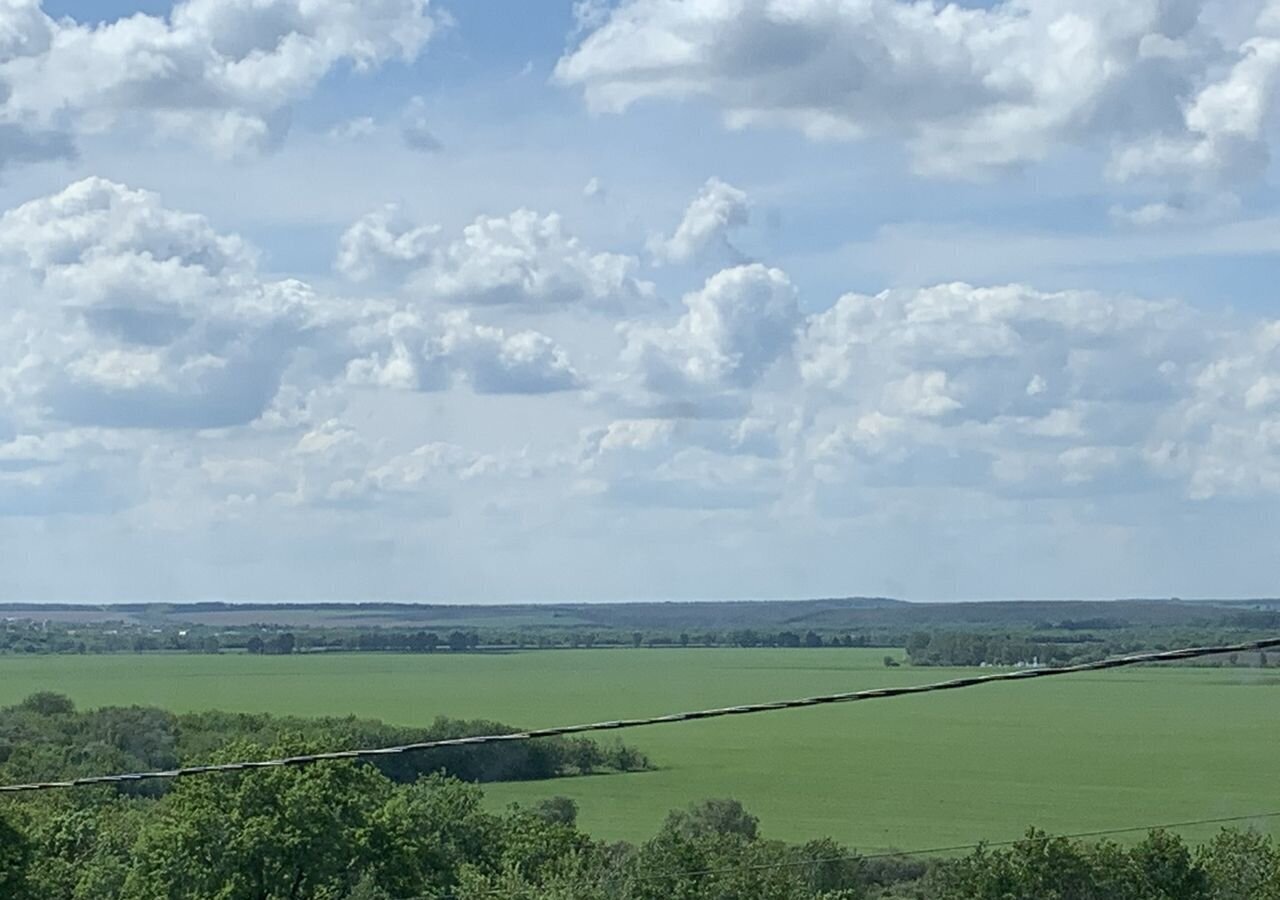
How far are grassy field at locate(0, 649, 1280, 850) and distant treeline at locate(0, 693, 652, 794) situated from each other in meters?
2.14

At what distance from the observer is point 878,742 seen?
138875 millimetres

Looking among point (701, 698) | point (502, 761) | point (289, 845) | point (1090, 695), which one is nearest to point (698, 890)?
point (289, 845)

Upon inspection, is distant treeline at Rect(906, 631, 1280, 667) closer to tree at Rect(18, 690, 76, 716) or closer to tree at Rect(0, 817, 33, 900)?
tree at Rect(18, 690, 76, 716)

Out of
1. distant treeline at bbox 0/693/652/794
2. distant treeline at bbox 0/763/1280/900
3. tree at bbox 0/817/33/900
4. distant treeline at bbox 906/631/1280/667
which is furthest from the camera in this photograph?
distant treeline at bbox 906/631/1280/667

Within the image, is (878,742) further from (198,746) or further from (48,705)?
(198,746)

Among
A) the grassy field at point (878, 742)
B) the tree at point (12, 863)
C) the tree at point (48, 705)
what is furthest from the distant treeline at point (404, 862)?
the tree at point (48, 705)

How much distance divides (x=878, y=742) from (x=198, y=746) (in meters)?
61.3

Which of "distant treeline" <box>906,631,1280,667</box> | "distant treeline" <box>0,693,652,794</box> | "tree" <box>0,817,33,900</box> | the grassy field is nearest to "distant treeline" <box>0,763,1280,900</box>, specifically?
A: "tree" <box>0,817,33,900</box>

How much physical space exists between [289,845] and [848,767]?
262ft

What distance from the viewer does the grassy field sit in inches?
3216

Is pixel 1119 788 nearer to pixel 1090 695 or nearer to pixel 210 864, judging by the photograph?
pixel 210 864

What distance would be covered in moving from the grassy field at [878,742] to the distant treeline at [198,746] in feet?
7.01

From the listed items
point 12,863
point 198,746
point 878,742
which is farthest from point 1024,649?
point 12,863

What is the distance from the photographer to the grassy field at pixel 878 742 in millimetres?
81688
